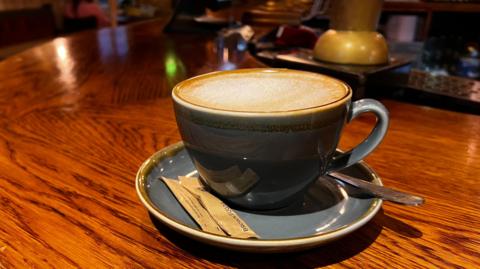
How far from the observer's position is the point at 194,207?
369mm

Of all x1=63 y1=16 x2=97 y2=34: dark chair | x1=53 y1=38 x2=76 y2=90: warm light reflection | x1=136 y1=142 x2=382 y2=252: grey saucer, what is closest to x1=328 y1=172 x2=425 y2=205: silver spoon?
x1=136 y1=142 x2=382 y2=252: grey saucer

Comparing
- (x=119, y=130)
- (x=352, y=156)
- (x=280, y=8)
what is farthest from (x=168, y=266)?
(x=280, y=8)

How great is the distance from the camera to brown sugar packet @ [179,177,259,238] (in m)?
0.33

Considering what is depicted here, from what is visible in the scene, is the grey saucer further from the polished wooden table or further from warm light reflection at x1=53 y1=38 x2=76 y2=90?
warm light reflection at x1=53 y1=38 x2=76 y2=90

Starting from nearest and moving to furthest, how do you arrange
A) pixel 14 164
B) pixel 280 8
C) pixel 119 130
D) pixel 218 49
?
pixel 14 164 → pixel 119 130 → pixel 218 49 → pixel 280 8

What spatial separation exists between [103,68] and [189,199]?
29.3 inches

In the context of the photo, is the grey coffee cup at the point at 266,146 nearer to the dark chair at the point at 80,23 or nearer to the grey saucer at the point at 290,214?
the grey saucer at the point at 290,214

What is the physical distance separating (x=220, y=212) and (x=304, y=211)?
0.25ft

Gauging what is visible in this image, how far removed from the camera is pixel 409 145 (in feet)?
1.91

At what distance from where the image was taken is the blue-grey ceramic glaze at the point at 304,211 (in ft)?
1.15

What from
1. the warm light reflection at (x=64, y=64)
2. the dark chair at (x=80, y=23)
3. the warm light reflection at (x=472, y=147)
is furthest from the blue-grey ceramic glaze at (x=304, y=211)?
the dark chair at (x=80, y=23)

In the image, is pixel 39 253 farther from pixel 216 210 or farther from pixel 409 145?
pixel 409 145

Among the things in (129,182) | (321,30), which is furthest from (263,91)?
(321,30)

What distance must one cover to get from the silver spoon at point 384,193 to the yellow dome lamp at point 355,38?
0.44 metres
